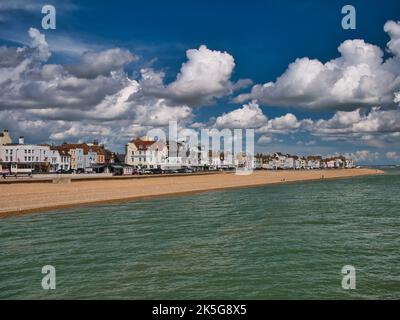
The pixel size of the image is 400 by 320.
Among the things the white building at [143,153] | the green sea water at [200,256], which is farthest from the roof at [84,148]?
the green sea water at [200,256]

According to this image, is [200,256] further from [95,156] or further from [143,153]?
[143,153]

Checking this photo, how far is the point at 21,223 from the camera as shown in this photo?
27828 mm

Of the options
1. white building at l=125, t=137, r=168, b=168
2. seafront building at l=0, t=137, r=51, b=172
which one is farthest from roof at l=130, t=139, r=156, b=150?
seafront building at l=0, t=137, r=51, b=172

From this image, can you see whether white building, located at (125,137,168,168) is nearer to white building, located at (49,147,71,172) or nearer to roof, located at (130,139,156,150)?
roof, located at (130,139,156,150)

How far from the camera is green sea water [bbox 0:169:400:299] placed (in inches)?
543

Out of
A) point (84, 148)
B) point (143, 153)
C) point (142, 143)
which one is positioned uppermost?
point (142, 143)

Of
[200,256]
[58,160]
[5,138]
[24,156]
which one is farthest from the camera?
[58,160]

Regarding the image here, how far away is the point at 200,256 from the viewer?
59.6 ft

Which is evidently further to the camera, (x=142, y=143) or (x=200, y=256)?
(x=142, y=143)

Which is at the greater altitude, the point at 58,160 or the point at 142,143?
the point at 142,143

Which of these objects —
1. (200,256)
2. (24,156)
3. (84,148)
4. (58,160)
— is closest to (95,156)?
(84,148)

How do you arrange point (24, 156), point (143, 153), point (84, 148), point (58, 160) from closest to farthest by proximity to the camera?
1. point (24, 156)
2. point (58, 160)
3. point (84, 148)
4. point (143, 153)

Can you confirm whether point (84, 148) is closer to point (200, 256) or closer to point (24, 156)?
point (24, 156)

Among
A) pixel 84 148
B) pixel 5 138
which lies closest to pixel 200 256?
pixel 5 138
